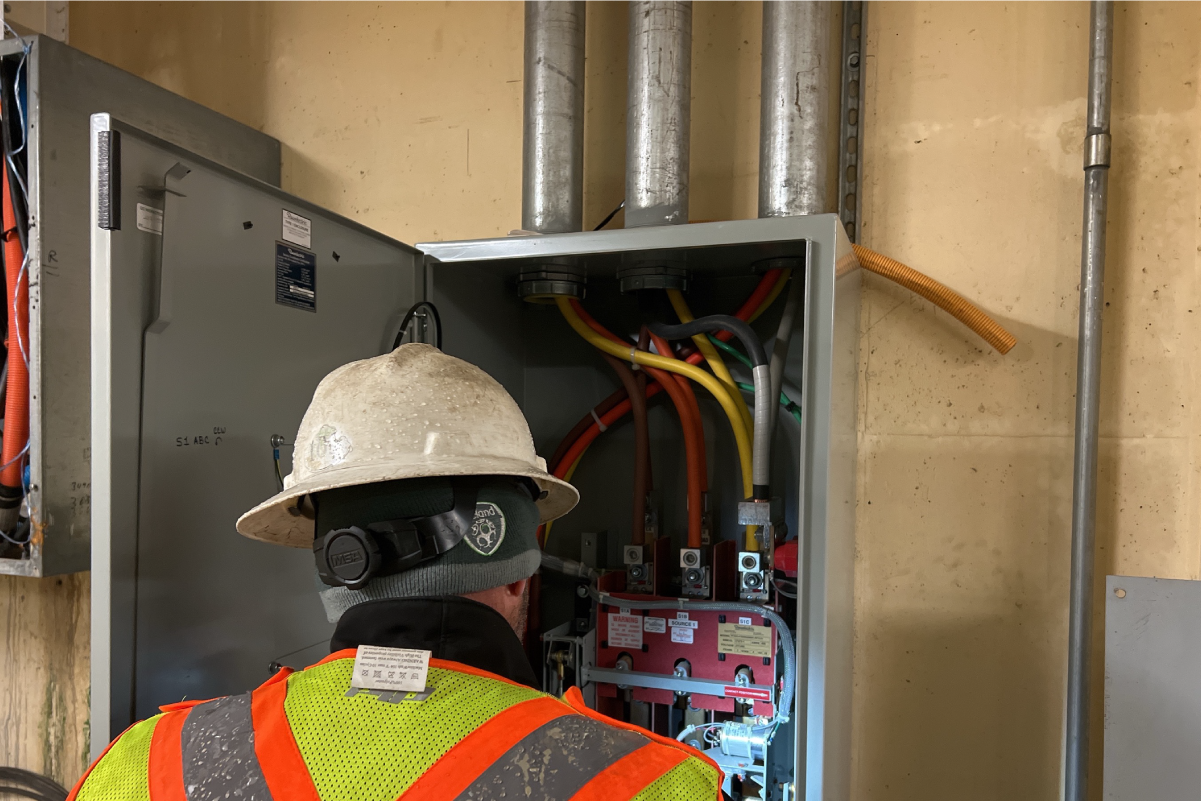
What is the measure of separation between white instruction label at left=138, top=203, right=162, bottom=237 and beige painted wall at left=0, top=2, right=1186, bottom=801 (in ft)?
3.45

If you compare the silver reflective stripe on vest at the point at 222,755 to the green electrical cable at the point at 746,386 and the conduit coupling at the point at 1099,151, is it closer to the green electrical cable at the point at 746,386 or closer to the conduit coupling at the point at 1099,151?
the green electrical cable at the point at 746,386

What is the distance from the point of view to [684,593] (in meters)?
1.45

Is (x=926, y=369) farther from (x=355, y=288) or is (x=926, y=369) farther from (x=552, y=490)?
(x=355, y=288)

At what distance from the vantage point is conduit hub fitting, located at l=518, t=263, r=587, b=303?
4.80 ft

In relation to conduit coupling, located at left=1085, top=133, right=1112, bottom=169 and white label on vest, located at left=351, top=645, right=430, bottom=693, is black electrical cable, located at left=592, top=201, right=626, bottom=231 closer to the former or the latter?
conduit coupling, located at left=1085, top=133, right=1112, bottom=169

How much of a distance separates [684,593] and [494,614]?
702 mm

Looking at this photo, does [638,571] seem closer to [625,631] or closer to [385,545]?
[625,631]

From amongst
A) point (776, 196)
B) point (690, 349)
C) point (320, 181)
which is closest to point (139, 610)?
point (690, 349)

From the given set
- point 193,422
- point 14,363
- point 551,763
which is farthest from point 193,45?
point 551,763

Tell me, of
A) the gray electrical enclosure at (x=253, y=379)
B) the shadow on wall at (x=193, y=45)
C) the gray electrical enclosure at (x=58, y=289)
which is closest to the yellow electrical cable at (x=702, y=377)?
the gray electrical enclosure at (x=253, y=379)

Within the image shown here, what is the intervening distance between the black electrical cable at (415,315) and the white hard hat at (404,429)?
0.39 meters

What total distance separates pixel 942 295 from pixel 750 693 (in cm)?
77

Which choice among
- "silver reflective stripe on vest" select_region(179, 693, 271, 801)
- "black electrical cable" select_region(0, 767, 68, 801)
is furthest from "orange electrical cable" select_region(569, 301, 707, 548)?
"black electrical cable" select_region(0, 767, 68, 801)

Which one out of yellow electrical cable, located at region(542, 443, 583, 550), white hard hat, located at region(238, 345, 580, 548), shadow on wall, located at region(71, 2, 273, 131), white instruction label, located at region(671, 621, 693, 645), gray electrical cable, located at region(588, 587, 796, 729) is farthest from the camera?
shadow on wall, located at region(71, 2, 273, 131)
